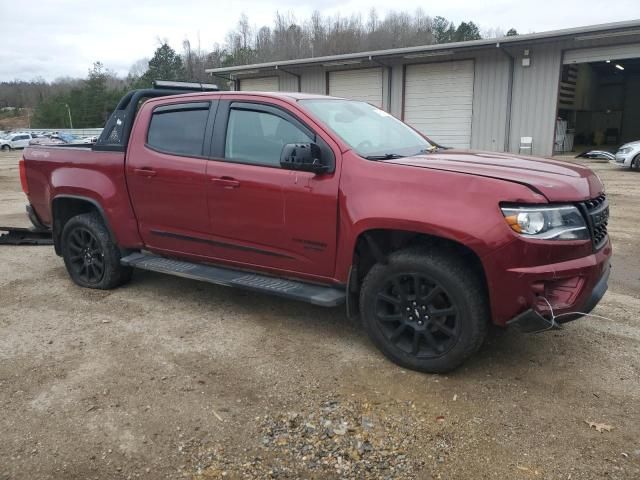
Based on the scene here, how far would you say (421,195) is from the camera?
3.36 meters

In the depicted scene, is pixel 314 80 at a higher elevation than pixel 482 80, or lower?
higher

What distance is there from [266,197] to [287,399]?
1.50 metres

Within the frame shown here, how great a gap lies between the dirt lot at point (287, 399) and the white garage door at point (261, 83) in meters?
22.8

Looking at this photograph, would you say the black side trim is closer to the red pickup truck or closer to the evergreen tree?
the red pickup truck

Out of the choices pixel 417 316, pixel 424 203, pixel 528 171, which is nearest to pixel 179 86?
pixel 424 203

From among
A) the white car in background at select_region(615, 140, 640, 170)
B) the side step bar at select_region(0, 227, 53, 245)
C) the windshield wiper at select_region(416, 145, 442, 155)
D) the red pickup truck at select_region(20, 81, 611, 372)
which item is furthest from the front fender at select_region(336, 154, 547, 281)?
the white car in background at select_region(615, 140, 640, 170)

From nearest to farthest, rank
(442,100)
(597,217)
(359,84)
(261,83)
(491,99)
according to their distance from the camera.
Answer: (597,217), (491,99), (442,100), (359,84), (261,83)

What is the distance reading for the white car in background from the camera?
15242 millimetres

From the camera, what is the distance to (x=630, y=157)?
601 inches

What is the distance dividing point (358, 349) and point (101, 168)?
295 centimetres

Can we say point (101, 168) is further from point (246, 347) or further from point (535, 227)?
point (535, 227)

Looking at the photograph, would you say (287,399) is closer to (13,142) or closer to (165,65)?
(13,142)

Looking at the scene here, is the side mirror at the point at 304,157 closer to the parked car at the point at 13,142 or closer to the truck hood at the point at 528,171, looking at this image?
the truck hood at the point at 528,171

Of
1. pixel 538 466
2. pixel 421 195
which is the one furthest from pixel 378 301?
pixel 538 466
